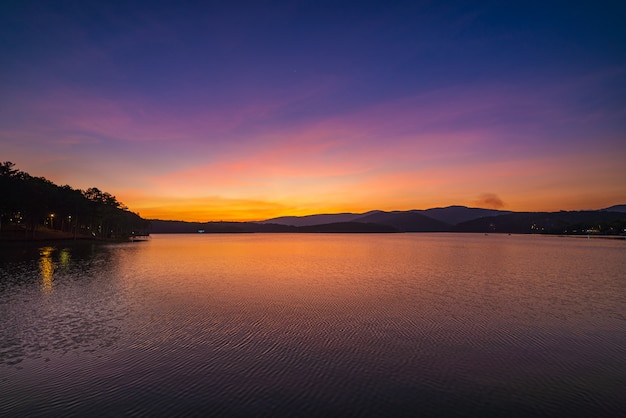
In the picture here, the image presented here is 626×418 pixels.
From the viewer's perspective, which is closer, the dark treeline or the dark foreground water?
the dark foreground water

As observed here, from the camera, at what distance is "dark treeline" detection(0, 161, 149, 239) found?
3447 inches

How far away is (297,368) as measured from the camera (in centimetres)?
1366

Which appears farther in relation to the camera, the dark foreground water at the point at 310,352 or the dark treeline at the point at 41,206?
the dark treeline at the point at 41,206

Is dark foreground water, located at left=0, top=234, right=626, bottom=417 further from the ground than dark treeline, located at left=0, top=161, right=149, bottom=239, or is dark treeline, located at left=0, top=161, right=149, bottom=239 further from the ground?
dark treeline, located at left=0, top=161, right=149, bottom=239

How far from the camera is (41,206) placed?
3676 inches

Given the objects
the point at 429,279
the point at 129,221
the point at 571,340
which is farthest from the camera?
the point at 129,221

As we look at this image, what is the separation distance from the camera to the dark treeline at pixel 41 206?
8756 centimetres

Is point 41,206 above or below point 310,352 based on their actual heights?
above

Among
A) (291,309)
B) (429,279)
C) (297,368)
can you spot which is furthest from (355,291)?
(297,368)

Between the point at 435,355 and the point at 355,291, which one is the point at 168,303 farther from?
the point at 435,355

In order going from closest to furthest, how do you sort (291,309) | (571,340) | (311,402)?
1. (311,402)
2. (571,340)
3. (291,309)

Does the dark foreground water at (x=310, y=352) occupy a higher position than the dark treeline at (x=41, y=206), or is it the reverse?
the dark treeline at (x=41, y=206)

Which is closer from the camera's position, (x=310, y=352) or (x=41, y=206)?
(x=310, y=352)

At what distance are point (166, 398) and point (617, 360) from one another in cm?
1934
